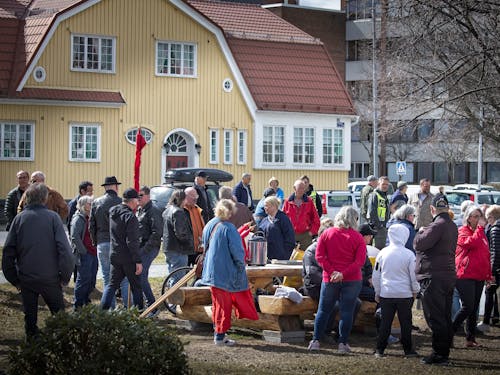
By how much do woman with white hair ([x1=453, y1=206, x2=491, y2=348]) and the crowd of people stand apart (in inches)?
0.6

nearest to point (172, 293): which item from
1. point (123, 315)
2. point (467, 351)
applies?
point (467, 351)

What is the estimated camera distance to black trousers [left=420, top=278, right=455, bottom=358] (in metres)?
13.4

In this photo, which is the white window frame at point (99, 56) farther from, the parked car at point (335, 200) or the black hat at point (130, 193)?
the black hat at point (130, 193)

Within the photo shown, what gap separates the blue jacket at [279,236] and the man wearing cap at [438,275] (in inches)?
161

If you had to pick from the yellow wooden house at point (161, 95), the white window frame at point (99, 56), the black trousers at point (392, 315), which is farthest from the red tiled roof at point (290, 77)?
the black trousers at point (392, 315)

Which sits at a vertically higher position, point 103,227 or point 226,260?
point 103,227

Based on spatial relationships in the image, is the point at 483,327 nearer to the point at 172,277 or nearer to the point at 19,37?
the point at 172,277

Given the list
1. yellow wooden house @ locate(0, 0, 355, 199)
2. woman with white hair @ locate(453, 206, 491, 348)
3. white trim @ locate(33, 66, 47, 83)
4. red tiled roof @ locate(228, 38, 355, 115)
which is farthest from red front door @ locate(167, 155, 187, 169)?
woman with white hair @ locate(453, 206, 491, 348)

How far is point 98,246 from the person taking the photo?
1670 cm

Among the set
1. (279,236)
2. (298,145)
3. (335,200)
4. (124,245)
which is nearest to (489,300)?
(279,236)

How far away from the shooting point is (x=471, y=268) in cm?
Result: 1498

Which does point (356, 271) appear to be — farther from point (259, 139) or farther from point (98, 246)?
point (259, 139)

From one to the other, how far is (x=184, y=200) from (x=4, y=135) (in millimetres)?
23899

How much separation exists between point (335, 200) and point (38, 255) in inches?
1097
